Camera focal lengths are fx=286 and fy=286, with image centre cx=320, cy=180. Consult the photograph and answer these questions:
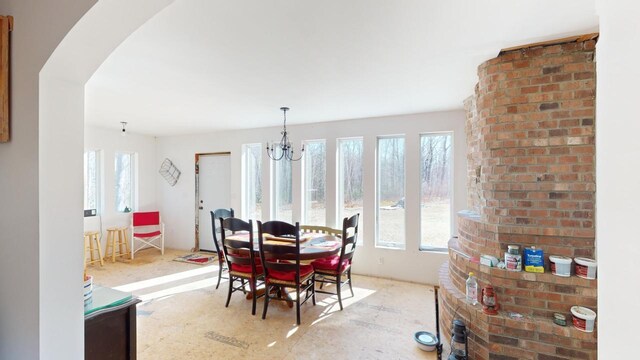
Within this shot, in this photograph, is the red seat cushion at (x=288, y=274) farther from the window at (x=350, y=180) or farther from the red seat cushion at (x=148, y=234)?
the red seat cushion at (x=148, y=234)

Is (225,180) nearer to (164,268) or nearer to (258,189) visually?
(258,189)

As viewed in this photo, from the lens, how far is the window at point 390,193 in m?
4.16

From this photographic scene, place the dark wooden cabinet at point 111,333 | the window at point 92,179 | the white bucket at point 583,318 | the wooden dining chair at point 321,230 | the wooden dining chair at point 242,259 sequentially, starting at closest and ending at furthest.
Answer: the dark wooden cabinet at point 111,333
the white bucket at point 583,318
the wooden dining chair at point 242,259
the wooden dining chair at point 321,230
the window at point 92,179

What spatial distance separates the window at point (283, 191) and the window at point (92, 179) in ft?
10.1

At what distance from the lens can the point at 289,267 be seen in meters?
2.87

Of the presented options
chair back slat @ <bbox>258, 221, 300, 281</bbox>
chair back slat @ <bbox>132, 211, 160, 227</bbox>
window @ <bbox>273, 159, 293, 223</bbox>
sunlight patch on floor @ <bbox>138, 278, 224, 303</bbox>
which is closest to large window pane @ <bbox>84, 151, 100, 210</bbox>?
chair back slat @ <bbox>132, 211, 160, 227</bbox>

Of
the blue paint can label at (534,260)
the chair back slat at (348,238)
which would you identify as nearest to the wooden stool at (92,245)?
the chair back slat at (348,238)

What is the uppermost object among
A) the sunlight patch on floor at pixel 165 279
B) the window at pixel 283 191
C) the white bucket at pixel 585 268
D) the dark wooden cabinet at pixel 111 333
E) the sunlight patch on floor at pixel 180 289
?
the window at pixel 283 191

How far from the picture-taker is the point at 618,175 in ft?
0.86

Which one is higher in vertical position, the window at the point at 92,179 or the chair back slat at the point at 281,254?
the window at the point at 92,179

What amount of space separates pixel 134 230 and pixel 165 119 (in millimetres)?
2462

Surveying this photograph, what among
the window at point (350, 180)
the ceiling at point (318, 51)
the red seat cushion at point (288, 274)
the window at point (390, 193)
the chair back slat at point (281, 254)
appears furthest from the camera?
the window at point (350, 180)

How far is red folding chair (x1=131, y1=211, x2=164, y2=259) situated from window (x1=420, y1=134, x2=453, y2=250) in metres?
4.66

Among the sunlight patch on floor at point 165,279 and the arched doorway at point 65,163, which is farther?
the sunlight patch on floor at point 165,279
